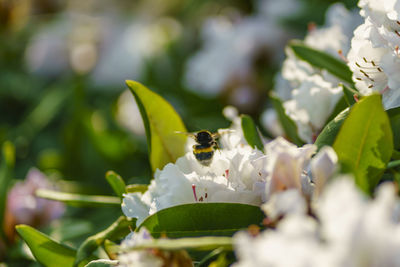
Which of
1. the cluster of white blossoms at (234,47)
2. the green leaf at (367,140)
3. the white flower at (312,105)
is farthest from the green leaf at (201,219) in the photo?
the cluster of white blossoms at (234,47)

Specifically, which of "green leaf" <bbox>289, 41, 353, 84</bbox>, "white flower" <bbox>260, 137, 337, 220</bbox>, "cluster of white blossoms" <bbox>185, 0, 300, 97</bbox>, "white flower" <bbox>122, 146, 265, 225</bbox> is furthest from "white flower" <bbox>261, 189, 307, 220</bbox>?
"cluster of white blossoms" <bbox>185, 0, 300, 97</bbox>

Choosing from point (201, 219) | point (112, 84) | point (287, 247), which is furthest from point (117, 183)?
point (112, 84)

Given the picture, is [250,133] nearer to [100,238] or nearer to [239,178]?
[239,178]

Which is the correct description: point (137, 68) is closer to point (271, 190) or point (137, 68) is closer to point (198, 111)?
point (198, 111)

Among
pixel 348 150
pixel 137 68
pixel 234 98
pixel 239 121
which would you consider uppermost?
pixel 137 68

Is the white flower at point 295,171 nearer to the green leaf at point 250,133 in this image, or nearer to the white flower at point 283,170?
the white flower at point 283,170

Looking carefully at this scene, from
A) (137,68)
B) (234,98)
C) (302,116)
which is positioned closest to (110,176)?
(302,116)

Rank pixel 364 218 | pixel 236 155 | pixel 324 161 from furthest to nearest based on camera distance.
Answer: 1. pixel 236 155
2. pixel 324 161
3. pixel 364 218
